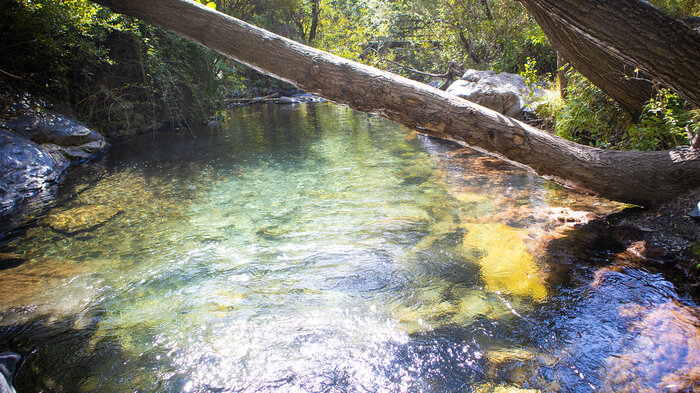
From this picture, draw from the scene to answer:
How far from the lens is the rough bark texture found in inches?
97.3

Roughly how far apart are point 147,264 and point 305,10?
24841mm

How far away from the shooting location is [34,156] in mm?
6742

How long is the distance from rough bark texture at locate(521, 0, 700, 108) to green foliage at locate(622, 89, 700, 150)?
5.28ft

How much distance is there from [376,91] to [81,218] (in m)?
4.47

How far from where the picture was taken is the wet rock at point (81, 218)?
191 inches

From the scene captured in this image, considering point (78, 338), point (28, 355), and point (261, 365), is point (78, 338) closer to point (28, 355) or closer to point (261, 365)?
point (28, 355)

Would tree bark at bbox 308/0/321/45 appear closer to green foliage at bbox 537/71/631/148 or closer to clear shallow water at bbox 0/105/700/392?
green foliage at bbox 537/71/631/148

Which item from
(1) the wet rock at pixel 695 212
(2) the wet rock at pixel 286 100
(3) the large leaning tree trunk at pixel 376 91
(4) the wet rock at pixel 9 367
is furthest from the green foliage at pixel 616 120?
(2) the wet rock at pixel 286 100

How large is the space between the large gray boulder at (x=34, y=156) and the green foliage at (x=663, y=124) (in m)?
7.99

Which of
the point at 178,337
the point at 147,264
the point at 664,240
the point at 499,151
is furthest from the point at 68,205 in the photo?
the point at 664,240

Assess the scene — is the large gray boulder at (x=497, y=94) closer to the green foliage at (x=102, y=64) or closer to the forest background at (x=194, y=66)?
the forest background at (x=194, y=66)

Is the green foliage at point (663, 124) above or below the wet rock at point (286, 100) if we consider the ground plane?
above

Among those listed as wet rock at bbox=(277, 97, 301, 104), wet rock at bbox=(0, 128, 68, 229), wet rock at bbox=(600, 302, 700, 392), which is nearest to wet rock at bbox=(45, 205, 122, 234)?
wet rock at bbox=(0, 128, 68, 229)

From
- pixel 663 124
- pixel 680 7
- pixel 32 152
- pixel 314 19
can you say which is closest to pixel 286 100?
pixel 314 19
